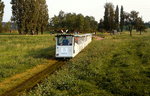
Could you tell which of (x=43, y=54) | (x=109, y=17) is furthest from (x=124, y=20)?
(x=43, y=54)

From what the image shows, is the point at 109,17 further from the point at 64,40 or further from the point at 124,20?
the point at 64,40

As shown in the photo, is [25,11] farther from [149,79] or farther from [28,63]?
[149,79]

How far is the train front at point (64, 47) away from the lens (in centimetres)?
2303

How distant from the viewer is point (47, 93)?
34.5ft

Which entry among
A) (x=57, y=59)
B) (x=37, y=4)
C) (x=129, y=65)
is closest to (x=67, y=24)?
(x=37, y=4)

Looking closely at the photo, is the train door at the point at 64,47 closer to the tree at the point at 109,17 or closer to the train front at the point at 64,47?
the train front at the point at 64,47

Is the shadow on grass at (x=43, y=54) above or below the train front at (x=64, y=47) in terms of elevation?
below

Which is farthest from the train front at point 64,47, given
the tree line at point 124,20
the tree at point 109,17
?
the tree at point 109,17

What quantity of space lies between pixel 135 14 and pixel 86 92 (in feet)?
297

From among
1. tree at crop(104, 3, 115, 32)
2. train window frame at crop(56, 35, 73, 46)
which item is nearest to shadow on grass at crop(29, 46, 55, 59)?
train window frame at crop(56, 35, 73, 46)

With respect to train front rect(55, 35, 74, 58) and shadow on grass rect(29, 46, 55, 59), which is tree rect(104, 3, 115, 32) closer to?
shadow on grass rect(29, 46, 55, 59)

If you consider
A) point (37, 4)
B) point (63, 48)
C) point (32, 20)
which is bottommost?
point (63, 48)

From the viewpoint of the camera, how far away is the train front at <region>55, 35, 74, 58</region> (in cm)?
2303

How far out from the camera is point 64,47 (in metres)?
23.1
